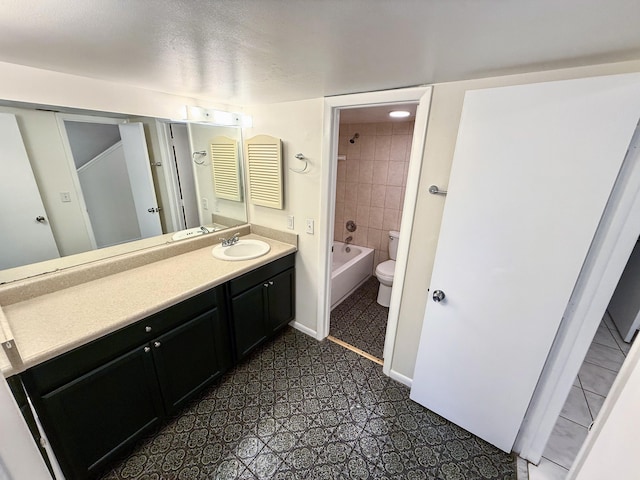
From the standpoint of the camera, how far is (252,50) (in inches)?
39.9

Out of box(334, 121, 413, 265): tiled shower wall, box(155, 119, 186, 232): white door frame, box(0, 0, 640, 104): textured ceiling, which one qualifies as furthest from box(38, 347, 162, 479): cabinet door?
box(334, 121, 413, 265): tiled shower wall

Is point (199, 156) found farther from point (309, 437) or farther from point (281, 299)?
point (309, 437)

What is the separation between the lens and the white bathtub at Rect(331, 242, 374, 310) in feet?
9.63

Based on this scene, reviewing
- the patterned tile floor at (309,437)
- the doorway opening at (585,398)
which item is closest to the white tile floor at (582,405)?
the doorway opening at (585,398)

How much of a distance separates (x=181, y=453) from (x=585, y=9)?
97.8 inches

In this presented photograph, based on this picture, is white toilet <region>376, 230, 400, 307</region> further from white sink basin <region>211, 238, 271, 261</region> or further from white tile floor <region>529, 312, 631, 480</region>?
white tile floor <region>529, 312, 631, 480</region>

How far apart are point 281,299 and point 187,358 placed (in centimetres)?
87

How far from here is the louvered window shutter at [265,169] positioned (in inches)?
83.0

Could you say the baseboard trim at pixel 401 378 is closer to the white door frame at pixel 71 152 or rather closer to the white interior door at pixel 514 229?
the white interior door at pixel 514 229

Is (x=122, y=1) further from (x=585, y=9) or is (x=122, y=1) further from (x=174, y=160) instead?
(x=174, y=160)

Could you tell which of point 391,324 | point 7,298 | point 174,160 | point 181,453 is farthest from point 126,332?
point 391,324

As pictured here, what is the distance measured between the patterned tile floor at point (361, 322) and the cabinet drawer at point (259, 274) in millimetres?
866

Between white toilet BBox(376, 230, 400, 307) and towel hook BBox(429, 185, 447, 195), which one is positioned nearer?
towel hook BBox(429, 185, 447, 195)

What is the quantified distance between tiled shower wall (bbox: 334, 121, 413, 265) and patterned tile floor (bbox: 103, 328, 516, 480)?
79.7 inches
